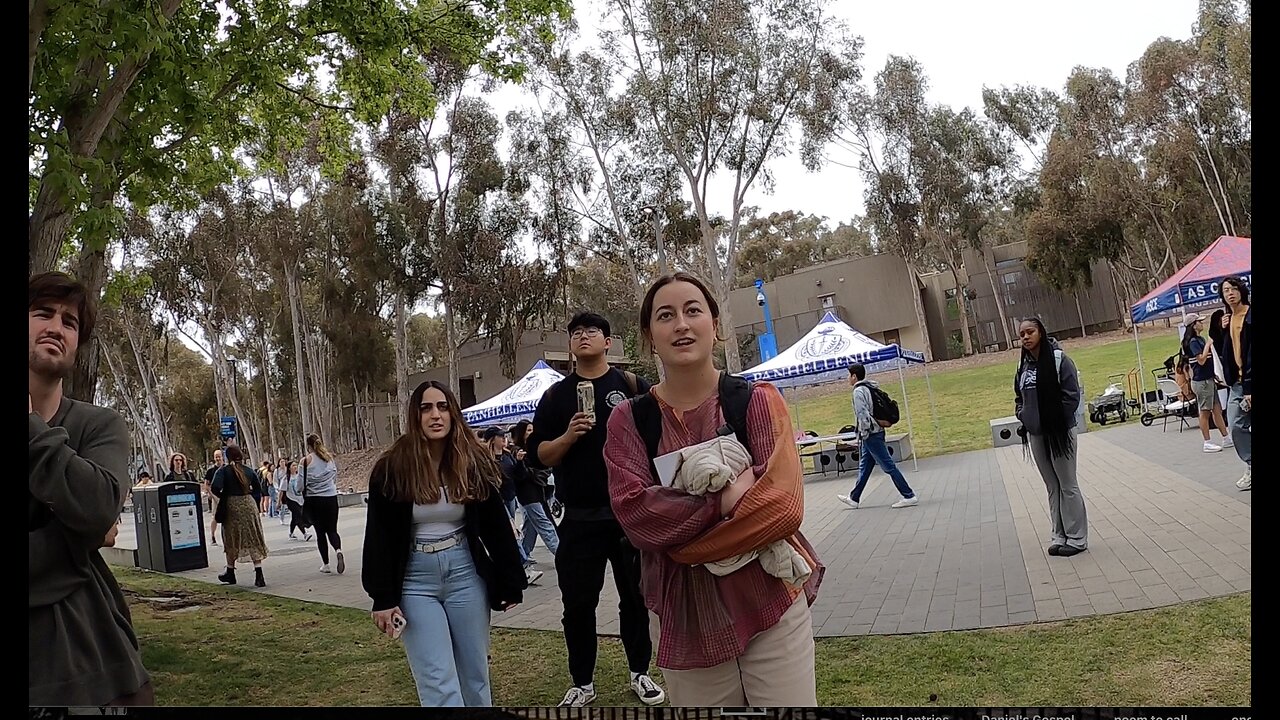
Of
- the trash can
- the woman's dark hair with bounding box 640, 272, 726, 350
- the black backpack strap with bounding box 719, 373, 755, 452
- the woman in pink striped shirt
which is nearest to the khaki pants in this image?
the woman in pink striped shirt

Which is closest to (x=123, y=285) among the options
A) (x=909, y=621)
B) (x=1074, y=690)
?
(x=909, y=621)

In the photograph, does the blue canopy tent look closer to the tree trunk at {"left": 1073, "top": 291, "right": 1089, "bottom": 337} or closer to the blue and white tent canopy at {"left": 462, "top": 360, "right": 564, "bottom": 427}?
the tree trunk at {"left": 1073, "top": 291, "right": 1089, "bottom": 337}

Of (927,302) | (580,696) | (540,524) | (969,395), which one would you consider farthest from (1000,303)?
(580,696)

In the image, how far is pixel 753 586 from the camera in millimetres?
1630

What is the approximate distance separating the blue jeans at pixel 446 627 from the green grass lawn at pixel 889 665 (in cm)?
95

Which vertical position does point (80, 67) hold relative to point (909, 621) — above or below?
above

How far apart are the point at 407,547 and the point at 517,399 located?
601 cm

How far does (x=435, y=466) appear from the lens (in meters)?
2.58

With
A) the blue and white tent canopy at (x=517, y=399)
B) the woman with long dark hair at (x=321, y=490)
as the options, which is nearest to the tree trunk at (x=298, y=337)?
the woman with long dark hair at (x=321, y=490)

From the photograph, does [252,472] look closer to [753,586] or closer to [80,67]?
[80,67]

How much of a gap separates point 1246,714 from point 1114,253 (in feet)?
15.5

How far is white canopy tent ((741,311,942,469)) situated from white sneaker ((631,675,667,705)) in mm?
7311

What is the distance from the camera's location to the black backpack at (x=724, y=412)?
1670mm

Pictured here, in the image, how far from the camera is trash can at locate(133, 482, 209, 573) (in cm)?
968
